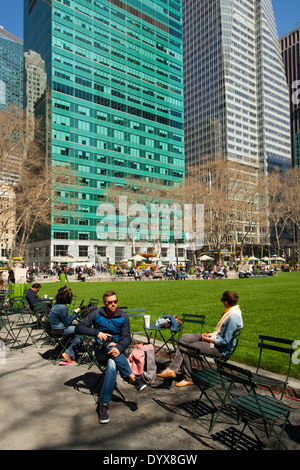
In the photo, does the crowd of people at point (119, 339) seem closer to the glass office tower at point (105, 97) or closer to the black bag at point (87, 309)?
the black bag at point (87, 309)

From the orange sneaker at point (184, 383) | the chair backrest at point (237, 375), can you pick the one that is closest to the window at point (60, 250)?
the orange sneaker at point (184, 383)

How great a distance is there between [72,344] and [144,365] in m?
2.06

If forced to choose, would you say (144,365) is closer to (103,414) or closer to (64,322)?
(103,414)

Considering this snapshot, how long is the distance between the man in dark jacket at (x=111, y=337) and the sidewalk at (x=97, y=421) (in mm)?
365

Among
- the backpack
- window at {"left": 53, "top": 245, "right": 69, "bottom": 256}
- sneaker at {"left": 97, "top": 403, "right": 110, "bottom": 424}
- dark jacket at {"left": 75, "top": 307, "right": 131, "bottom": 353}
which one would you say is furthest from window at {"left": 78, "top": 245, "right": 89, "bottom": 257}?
sneaker at {"left": 97, "top": 403, "right": 110, "bottom": 424}

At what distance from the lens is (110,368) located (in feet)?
14.3

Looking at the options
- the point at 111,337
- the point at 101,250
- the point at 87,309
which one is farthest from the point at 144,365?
the point at 101,250

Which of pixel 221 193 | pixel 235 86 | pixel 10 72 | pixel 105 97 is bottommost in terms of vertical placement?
pixel 221 193

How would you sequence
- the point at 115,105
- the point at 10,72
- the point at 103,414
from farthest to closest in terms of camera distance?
1. the point at 10,72
2. the point at 115,105
3. the point at 103,414

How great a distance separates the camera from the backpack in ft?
16.5

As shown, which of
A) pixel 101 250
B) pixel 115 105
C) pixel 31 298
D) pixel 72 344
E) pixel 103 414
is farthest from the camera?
pixel 115 105

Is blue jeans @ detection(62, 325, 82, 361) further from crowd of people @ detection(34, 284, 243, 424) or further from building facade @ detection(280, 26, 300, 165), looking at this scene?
building facade @ detection(280, 26, 300, 165)

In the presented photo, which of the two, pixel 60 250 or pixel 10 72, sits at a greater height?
pixel 10 72
